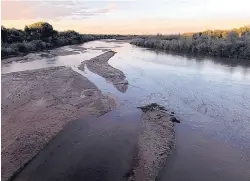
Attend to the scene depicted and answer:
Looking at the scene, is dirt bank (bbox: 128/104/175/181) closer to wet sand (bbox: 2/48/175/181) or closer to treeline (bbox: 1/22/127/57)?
wet sand (bbox: 2/48/175/181)

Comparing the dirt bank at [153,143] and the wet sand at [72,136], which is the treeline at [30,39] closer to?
the wet sand at [72,136]

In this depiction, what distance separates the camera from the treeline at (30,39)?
40.2 meters

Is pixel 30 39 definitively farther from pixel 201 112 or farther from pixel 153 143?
pixel 153 143

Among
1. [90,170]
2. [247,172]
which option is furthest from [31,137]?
[247,172]

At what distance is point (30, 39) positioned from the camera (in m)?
52.6

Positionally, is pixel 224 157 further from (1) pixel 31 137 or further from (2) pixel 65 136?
(1) pixel 31 137

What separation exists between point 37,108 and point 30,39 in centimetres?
4320

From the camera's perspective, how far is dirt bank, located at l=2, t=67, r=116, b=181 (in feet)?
29.9

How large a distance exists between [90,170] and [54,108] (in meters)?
6.13

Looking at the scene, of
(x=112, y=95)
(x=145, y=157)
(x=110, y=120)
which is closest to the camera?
(x=145, y=157)

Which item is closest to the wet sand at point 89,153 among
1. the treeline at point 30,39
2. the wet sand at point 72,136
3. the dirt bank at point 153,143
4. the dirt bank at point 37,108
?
the wet sand at point 72,136

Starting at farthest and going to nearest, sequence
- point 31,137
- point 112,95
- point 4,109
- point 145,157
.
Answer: point 112,95
point 4,109
point 31,137
point 145,157

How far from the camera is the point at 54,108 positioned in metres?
13.4

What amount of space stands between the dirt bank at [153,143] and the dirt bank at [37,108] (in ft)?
8.25
